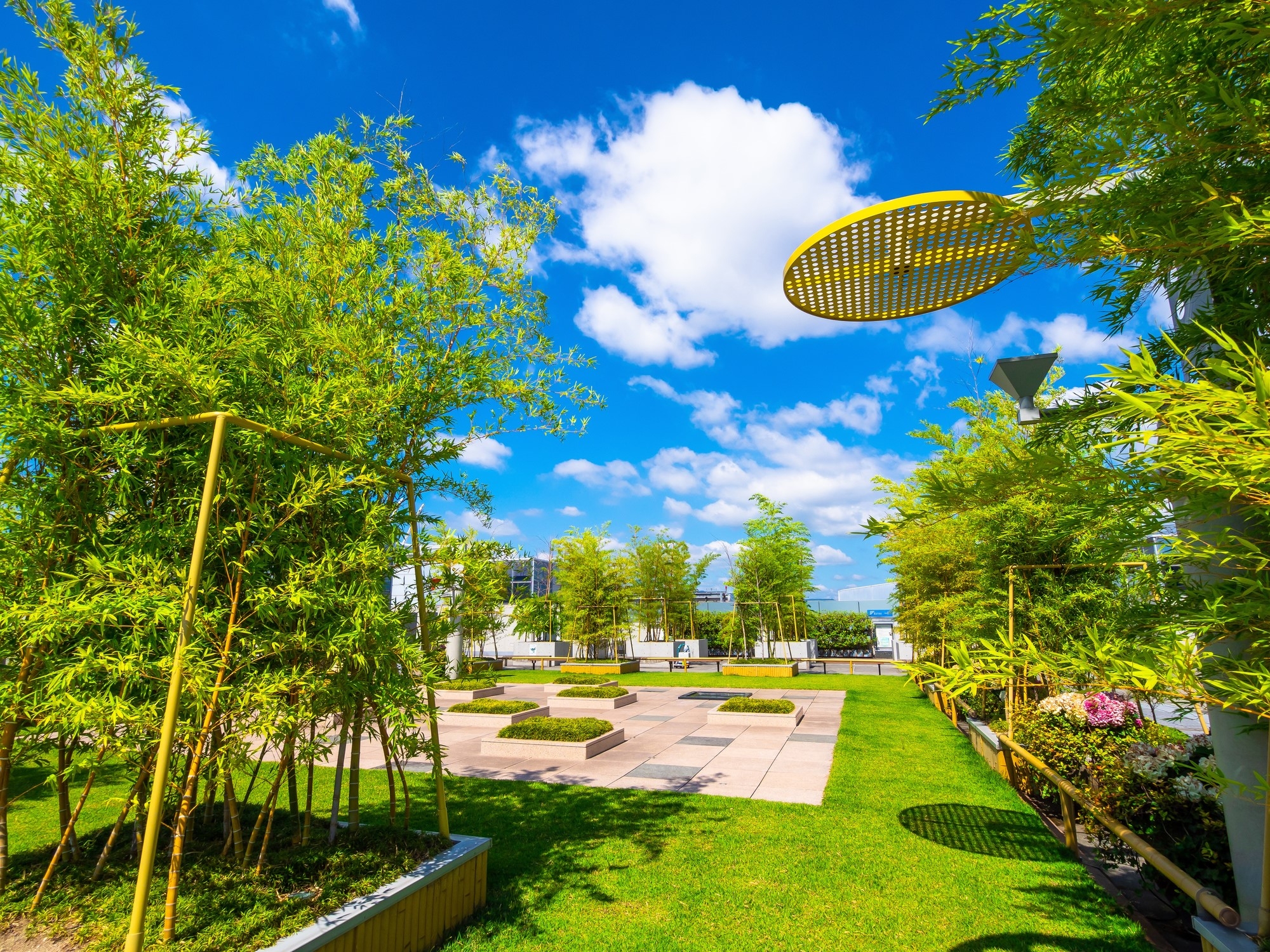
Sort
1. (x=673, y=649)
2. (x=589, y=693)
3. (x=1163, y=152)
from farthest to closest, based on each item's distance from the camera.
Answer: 1. (x=673, y=649)
2. (x=589, y=693)
3. (x=1163, y=152)

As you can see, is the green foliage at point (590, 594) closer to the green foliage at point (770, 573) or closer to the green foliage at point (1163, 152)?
the green foliage at point (770, 573)

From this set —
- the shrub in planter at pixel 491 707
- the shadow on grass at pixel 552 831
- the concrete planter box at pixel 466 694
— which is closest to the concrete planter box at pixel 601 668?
the concrete planter box at pixel 466 694

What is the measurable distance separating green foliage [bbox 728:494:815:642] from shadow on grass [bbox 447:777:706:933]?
13.3m

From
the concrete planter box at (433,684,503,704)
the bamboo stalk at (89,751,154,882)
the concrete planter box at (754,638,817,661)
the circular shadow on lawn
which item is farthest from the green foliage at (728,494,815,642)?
the bamboo stalk at (89,751,154,882)

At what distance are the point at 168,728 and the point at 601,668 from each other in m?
18.1

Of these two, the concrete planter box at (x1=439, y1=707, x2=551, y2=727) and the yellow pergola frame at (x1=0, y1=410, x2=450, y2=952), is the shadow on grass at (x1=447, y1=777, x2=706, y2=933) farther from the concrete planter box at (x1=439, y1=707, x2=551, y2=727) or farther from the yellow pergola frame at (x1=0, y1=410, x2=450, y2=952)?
the concrete planter box at (x1=439, y1=707, x2=551, y2=727)

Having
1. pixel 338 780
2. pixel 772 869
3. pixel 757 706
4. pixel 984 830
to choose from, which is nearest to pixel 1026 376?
pixel 984 830

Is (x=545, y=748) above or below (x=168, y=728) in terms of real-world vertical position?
below

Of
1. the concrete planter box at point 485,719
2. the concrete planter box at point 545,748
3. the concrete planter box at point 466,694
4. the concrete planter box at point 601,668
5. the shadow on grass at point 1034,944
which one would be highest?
the concrete planter box at point 601,668

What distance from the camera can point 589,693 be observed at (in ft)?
41.5

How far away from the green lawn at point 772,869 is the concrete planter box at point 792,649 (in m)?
14.2

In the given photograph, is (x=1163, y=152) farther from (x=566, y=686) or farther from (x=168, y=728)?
(x=566, y=686)

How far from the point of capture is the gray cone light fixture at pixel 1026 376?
4629 millimetres

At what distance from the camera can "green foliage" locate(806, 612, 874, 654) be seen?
25.1 meters
